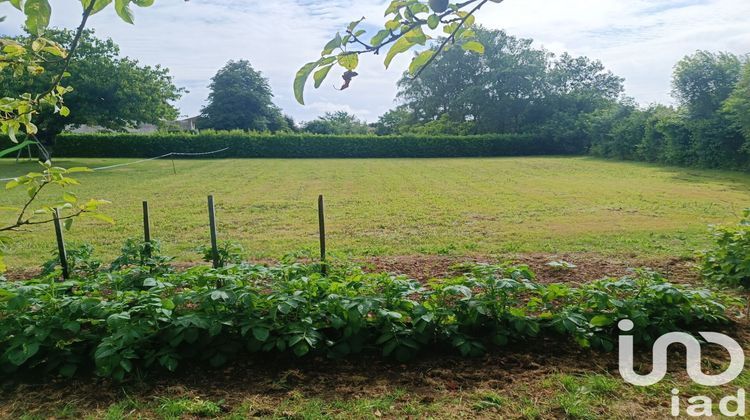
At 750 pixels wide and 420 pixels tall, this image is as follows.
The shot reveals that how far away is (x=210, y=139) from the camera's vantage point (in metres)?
27.5

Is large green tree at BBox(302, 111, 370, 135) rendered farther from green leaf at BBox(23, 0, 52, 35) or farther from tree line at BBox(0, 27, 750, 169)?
green leaf at BBox(23, 0, 52, 35)

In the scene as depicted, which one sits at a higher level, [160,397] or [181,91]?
[181,91]

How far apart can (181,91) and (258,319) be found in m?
27.0

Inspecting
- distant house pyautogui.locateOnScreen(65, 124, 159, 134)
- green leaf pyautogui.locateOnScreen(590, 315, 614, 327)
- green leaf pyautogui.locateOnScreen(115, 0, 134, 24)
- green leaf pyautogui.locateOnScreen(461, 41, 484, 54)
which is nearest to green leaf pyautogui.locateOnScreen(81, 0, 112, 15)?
green leaf pyautogui.locateOnScreen(115, 0, 134, 24)

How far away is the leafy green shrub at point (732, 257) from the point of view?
12.5ft

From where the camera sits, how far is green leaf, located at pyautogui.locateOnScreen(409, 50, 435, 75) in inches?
38.1

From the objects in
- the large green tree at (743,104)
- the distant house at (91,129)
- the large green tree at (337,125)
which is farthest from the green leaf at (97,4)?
the large green tree at (337,125)

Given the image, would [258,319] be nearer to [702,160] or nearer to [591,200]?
[591,200]

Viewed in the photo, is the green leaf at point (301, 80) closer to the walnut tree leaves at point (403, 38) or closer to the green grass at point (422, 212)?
the walnut tree leaves at point (403, 38)

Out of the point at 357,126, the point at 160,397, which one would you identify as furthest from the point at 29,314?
the point at 357,126

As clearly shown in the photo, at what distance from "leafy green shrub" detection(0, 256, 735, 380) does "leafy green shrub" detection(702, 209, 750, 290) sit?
1.13 m

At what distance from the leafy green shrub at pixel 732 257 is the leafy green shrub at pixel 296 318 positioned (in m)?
1.13

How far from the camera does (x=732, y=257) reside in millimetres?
3959

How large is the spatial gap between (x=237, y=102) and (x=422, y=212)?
4194cm
